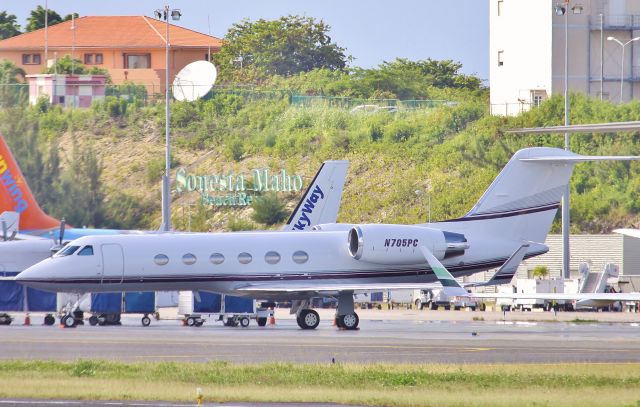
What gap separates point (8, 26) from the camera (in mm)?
145625

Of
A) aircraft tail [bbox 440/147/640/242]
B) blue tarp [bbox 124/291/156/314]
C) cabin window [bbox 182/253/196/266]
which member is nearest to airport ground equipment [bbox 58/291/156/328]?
blue tarp [bbox 124/291/156/314]

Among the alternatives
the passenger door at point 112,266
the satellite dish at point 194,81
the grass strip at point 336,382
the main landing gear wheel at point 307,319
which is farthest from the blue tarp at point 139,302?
the satellite dish at point 194,81

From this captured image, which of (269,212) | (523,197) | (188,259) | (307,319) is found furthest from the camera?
(269,212)

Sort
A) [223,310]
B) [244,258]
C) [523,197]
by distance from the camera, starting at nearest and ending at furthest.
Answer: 1. [244,258]
2. [523,197]
3. [223,310]

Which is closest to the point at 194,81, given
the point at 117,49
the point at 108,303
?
the point at 117,49

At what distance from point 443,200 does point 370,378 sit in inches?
2621

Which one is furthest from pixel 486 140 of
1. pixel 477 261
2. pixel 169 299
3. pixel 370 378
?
pixel 370 378

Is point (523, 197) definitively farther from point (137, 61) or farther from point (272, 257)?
point (137, 61)

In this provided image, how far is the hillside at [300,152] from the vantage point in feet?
300

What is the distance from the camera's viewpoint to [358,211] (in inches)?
3652

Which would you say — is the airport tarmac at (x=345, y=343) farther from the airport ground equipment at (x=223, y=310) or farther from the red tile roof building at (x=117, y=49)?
the red tile roof building at (x=117, y=49)

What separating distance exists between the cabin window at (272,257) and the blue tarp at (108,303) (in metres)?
6.20

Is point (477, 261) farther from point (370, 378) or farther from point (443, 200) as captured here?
point (443, 200)

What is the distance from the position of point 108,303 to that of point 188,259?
5558mm
